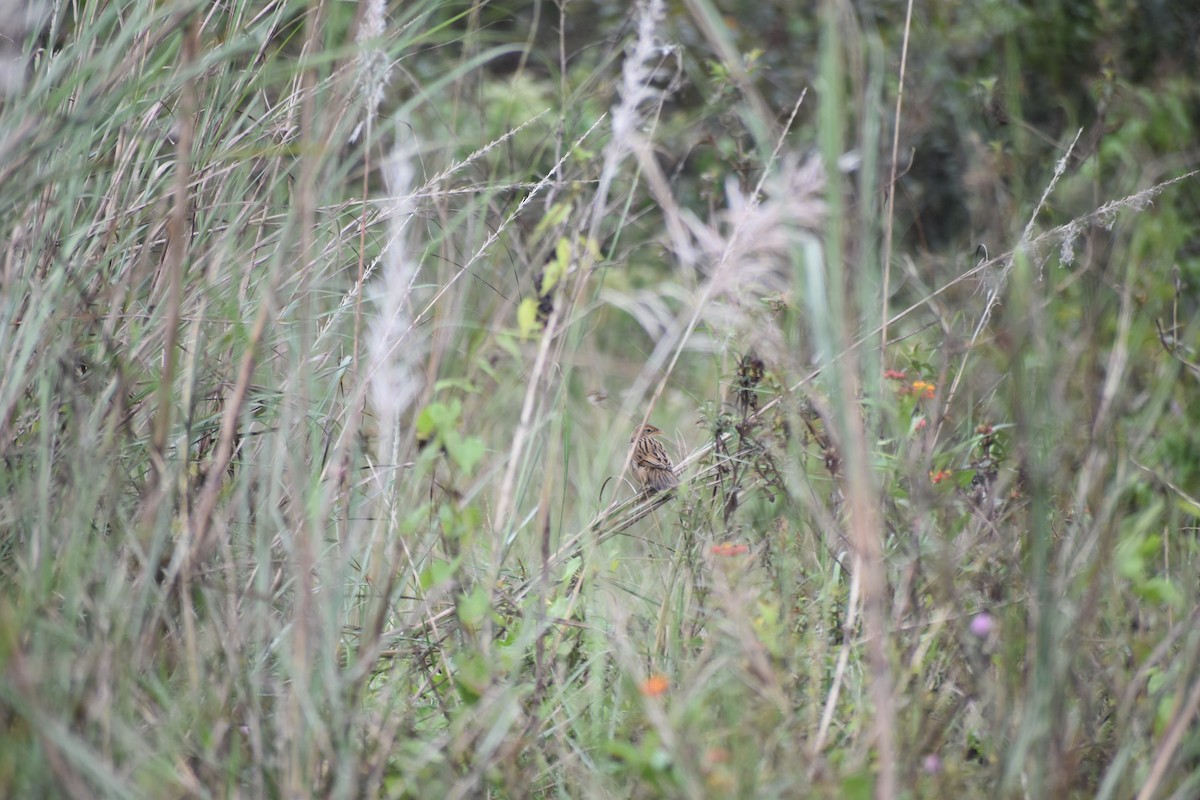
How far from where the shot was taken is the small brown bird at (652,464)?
8.00 ft

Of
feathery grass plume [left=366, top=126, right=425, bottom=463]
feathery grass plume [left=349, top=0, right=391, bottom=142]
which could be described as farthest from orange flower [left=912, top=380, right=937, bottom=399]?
feathery grass plume [left=349, top=0, right=391, bottom=142]

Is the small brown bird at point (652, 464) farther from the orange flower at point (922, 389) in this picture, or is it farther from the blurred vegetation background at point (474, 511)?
the orange flower at point (922, 389)

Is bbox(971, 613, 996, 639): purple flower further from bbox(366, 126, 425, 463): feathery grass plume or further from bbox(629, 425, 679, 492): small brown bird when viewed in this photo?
bbox(366, 126, 425, 463): feathery grass plume

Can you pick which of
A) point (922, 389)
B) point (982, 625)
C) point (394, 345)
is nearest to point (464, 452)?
point (394, 345)

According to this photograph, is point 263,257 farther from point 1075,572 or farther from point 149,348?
point 1075,572

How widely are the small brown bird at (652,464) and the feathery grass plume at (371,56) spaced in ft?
3.14

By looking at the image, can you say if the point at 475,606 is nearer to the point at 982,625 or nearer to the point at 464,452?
the point at 464,452

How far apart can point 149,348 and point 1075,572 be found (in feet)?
5.10

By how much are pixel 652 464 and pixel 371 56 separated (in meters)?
1.34

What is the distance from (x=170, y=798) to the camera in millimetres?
1333

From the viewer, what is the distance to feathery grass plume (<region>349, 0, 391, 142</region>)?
4.87 feet

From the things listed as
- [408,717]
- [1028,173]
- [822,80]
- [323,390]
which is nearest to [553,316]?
[822,80]

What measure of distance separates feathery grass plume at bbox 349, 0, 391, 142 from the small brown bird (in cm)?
96

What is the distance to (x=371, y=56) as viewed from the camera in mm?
1597
